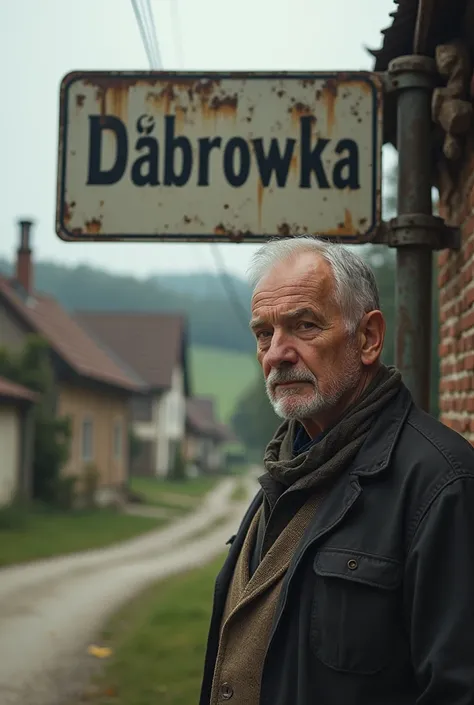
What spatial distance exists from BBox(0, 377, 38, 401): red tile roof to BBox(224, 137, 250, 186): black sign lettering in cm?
1497

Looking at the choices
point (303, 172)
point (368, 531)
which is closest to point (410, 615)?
point (368, 531)

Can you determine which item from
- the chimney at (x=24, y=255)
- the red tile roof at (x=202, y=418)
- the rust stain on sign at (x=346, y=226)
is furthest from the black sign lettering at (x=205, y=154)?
the red tile roof at (x=202, y=418)

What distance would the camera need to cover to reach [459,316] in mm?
3695

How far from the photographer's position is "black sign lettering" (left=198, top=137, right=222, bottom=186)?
3303 millimetres

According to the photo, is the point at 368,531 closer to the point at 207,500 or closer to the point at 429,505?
the point at 429,505

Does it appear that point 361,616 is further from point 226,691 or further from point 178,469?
point 178,469

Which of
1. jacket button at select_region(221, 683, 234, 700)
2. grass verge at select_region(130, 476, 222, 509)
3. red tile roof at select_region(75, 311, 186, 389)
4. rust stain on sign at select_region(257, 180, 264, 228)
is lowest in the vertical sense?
grass verge at select_region(130, 476, 222, 509)

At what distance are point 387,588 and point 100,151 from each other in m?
2.09

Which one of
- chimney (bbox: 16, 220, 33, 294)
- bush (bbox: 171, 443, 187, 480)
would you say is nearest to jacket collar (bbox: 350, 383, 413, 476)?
chimney (bbox: 16, 220, 33, 294)

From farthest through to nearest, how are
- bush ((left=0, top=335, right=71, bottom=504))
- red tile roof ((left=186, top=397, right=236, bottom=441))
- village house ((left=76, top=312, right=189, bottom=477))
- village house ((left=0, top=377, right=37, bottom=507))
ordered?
1. red tile roof ((left=186, top=397, right=236, bottom=441))
2. village house ((left=76, top=312, right=189, bottom=477))
3. bush ((left=0, top=335, right=71, bottom=504))
4. village house ((left=0, top=377, right=37, bottom=507))

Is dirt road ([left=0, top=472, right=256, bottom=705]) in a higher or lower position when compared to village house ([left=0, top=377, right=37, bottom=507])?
lower

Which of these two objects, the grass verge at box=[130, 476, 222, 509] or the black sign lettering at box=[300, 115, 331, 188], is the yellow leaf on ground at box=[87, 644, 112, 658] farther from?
the grass verge at box=[130, 476, 222, 509]

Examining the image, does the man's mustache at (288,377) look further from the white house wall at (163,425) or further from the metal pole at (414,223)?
the white house wall at (163,425)

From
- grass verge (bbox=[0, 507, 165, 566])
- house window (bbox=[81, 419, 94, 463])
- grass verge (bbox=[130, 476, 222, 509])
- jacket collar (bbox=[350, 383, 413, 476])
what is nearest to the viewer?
jacket collar (bbox=[350, 383, 413, 476])
